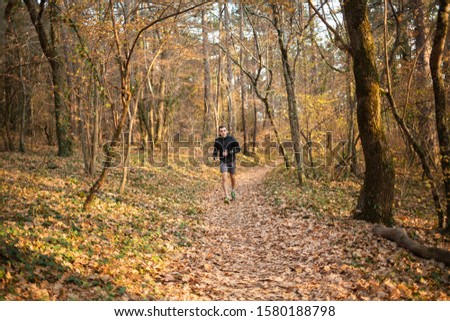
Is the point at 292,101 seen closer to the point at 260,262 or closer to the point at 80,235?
the point at 260,262

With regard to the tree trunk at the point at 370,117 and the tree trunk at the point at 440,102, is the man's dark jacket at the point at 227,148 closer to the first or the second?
the tree trunk at the point at 370,117

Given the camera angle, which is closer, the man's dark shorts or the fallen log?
the fallen log

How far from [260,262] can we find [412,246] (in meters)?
2.68

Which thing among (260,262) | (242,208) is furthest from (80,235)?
(242,208)

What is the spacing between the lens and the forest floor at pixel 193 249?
4.57 metres

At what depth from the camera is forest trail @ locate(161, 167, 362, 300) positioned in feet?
16.1

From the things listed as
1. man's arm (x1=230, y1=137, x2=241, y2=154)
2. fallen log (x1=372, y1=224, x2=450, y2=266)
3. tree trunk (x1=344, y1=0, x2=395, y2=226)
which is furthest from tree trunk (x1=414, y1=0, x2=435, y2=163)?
man's arm (x1=230, y1=137, x2=241, y2=154)

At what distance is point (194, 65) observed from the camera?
1061 inches

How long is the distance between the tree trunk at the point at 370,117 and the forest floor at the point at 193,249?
2.35 feet

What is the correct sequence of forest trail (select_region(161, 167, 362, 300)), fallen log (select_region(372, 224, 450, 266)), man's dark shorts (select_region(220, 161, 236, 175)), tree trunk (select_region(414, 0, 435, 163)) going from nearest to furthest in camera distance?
forest trail (select_region(161, 167, 362, 300)) < fallen log (select_region(372, 224, 450, 266)) < tree trunk (select_region(414, 0, 435, 163)) < man's dark shorts (select_region(220, 161, 236, 175))

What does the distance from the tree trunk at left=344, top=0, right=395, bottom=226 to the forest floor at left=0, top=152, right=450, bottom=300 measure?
0.72 meters

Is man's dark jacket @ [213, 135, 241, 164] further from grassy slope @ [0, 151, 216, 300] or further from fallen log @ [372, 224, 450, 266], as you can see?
fallen log @ [372, 224, 450, 266]

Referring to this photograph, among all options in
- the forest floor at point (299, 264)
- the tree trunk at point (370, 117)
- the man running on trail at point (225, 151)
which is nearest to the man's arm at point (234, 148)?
the man running on trail at point (225, 151)

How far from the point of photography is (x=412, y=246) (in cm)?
589
